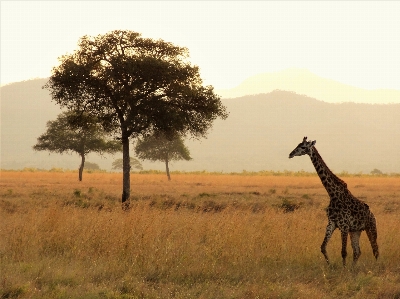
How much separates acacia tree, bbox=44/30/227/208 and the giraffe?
60.2ft

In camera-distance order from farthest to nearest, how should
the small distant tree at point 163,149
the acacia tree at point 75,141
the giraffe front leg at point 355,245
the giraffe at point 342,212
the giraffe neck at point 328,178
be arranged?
the small distant tree at point 163,149, the acacia tree at point 75,141, the giraffe neck at point 328,178, the giraffe front leg at point 355,245, the giraffe at point 342,212

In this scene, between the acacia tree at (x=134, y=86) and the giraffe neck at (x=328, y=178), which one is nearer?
the giraffe neck at (x=328, y=178)

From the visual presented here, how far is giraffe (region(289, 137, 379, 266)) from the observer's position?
12.3 m

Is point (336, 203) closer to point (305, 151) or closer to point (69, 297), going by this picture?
point (305, 151)

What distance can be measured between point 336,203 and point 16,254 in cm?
756

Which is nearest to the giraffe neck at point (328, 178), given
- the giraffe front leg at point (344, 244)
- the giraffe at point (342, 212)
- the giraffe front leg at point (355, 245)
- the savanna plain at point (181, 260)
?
the giraffe at point (342, 212)

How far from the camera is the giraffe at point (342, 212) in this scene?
12320mm

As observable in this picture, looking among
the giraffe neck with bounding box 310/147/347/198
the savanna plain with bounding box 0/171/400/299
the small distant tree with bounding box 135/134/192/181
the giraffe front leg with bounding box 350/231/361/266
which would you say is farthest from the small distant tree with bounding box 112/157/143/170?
the giraffe front leg with bounding box 350/231/361/266

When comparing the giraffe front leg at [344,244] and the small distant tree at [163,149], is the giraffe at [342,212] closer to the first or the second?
the giraffe front leg at [344,244]

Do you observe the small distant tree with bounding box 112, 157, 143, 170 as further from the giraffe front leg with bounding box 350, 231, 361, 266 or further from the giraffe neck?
the giraffe front leg with bounding box 350, 231, 361, 266

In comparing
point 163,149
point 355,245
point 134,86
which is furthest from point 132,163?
point 355,245

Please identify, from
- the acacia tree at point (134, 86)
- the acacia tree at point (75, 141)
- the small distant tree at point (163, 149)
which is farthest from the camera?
the small distant tree at point (163, 149)

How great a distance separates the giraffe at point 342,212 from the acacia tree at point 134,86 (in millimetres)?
18353

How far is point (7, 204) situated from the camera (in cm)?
2900
